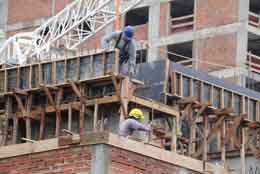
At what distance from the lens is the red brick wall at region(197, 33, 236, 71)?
84.8 metres

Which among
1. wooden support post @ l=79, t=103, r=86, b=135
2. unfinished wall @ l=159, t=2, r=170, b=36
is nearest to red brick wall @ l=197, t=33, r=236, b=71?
unfinished wall @ l=159, t=2, r=170, b=36

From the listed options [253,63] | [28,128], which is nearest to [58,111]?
[28,128]

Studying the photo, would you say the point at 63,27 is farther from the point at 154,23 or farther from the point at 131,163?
the point at 131,163

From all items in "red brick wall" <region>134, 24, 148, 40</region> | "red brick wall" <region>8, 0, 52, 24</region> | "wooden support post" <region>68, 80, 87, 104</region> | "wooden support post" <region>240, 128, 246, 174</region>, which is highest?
"red brick wall" <region>8, 0, 52, 24</region>

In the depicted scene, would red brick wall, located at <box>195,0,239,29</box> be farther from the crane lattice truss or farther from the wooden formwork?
the wooden formwork

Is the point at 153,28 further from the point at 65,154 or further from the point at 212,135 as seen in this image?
the point at 65,154

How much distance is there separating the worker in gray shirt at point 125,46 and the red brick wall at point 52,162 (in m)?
7.01

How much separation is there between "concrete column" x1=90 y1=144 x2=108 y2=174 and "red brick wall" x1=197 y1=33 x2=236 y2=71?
1720 inches

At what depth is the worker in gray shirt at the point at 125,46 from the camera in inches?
1905

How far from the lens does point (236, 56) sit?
3346 inches

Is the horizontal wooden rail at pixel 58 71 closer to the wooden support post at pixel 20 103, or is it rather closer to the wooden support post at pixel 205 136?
the wooden support post at pixel 20 103

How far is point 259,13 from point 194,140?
3650 centimetres

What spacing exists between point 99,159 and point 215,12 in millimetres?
45958

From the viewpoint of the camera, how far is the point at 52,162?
42.3 meters
